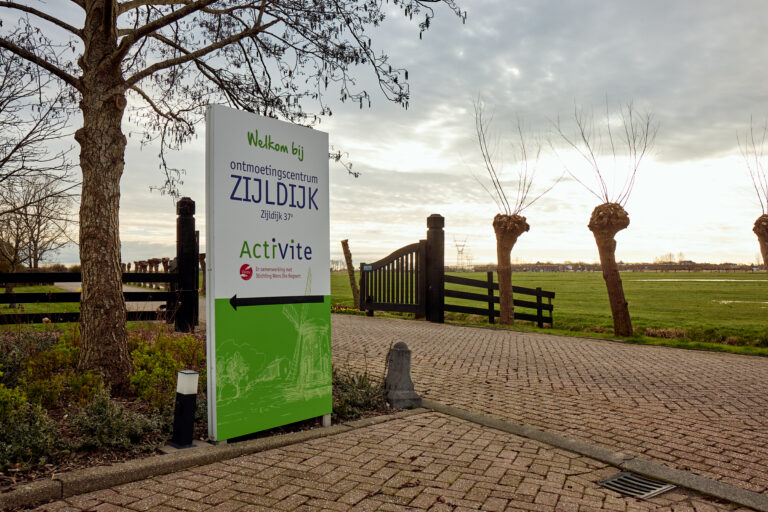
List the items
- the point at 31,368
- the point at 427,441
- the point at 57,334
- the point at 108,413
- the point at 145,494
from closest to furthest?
the point at 145,494, the point at 108,413, the point at 427,441, the point at 31,368, the point at 57,334

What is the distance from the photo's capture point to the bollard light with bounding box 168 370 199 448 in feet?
14.9

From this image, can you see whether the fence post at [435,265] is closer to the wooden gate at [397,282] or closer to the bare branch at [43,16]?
the wooden gate at [397,282]

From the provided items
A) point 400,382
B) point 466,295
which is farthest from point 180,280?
point 466,295

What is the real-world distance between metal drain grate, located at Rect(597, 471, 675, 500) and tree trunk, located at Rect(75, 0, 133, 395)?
504 centimetres

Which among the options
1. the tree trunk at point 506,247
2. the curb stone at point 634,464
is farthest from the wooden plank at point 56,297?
the tree trunk at point 506,247

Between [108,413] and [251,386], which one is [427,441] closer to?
[251,386]

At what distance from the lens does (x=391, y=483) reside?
3.88m

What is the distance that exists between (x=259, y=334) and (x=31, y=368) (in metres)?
3.34

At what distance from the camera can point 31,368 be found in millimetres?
6324

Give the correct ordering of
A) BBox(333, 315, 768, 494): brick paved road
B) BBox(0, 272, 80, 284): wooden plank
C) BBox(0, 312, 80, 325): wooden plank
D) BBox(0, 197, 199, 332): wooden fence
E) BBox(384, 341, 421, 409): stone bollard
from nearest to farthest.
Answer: BBox(333, 315, 768, 494): brick paved road → BBox(384, 341, 421, 409): stone bollard → BBox(0, 312, 80, 325): wooden plank → BBox(0, 272, 80, 284): wooden plank → BBox(0, 197, 199, 332): wooden fence

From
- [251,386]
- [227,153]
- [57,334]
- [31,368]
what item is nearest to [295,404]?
[251,386]

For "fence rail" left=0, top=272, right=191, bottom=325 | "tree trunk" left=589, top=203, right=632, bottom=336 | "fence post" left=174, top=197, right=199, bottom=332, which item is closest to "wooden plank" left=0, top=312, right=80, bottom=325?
"fence rail" left=0, top=272, right=191, bottom=325

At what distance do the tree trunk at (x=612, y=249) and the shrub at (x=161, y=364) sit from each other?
406 inches

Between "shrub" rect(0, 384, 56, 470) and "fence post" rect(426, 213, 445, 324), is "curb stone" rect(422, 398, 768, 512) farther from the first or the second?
"fence post" rect(426, 213, 445, 324)
